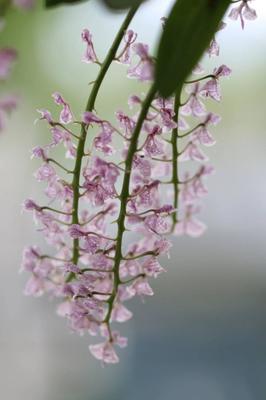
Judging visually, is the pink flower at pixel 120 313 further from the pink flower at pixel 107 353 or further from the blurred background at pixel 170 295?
the blurred background at pixel 170 295

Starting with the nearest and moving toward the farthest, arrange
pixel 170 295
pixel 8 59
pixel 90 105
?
pixel 8 59, pixel 90 105, pixel 170 295

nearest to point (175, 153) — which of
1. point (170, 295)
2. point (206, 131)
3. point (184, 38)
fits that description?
point (206, 131)

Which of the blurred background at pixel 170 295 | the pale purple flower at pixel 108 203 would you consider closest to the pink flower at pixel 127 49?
the pale purple flower at pixel 108 203

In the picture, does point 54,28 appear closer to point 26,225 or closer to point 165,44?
point 26,225

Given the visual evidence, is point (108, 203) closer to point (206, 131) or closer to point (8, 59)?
point (206, 131)

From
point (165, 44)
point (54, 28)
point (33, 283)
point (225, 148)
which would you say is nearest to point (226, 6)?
point (165, 44)

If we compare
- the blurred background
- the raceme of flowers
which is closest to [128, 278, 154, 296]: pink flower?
the raceme of flowers

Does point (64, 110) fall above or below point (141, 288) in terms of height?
above
